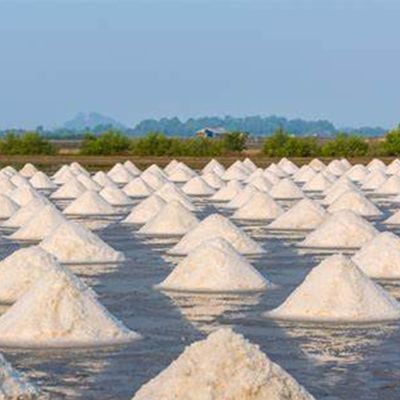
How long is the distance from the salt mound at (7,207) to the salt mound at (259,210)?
559 cm

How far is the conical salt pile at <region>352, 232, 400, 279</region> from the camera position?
22.0 metres

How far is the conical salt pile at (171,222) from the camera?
3017 centimetres

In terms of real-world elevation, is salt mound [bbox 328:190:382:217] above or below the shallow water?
above

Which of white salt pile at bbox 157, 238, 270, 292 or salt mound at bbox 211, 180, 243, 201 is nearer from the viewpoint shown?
white salt pile at bbox 157, 238, 270, 292

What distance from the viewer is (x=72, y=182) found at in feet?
146

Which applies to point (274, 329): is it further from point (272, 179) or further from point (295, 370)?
point (272, 179)

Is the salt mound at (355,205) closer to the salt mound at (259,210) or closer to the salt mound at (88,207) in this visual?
the salt mound at (259,210)

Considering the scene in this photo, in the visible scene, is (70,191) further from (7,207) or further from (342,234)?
(342,234)

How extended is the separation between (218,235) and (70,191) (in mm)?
18564

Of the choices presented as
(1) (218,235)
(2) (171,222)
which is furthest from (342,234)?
(2) (171,222)

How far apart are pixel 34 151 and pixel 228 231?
176 feet

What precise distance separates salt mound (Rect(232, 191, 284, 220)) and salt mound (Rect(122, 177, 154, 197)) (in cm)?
982

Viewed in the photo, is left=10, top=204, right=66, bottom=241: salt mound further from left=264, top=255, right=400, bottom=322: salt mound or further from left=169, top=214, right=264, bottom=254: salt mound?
left=264, top=255, right=400, bottom=322: salt mound

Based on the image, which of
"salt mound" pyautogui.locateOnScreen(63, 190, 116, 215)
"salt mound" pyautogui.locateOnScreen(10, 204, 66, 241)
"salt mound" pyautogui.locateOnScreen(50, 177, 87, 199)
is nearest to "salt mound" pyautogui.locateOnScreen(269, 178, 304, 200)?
"salt mound" pyautogui.locateOnScreen(50, 177, 87, 199)
